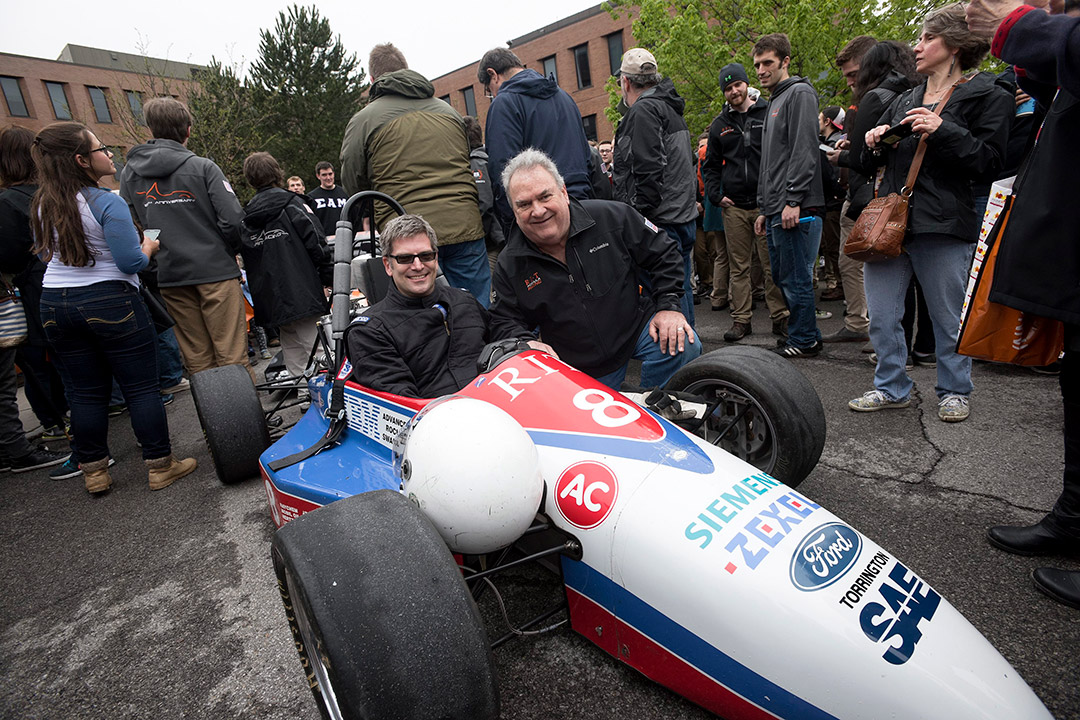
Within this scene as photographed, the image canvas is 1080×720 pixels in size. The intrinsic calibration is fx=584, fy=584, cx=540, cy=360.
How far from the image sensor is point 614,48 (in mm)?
29625

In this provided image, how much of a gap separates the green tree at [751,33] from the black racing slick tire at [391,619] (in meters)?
Answer: 13.2

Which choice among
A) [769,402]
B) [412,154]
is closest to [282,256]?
[412,154]

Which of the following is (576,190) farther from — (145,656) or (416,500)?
(145,656)

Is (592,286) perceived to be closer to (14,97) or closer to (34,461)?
(34,461)

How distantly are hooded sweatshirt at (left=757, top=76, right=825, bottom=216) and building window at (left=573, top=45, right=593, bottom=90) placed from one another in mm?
29542

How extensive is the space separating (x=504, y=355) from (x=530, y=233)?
2.31ft

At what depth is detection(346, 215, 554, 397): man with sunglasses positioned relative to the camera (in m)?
2.58

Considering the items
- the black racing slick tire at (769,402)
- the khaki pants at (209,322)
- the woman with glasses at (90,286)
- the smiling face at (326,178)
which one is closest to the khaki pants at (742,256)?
the black racing slick tire at (769,402)

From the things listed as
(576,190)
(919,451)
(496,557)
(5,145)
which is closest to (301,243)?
(5,145)

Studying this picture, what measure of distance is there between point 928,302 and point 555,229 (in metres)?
2.20

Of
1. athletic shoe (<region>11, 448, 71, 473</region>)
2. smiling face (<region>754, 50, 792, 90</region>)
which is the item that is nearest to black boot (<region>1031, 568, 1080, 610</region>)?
smiling face (<region>754, 50, 792, 90</region>)

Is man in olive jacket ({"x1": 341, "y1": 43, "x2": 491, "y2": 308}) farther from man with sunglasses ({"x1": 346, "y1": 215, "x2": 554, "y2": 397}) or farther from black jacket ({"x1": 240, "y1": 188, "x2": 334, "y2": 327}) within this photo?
man with sunglasses ({"x1": 346, "y1": 215, "x2": 554, "y2": 397})

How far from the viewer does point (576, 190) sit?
413 centimetres

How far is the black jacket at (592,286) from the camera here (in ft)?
9.09
